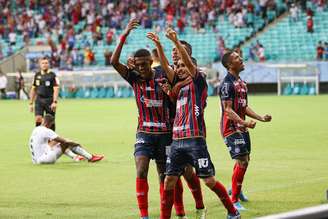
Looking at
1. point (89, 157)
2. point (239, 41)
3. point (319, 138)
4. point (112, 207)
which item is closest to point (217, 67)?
point (239, 41)

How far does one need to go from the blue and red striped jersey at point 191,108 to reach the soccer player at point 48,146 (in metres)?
7.41

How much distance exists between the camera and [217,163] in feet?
51.6

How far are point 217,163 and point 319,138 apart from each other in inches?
203

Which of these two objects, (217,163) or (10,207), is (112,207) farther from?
(217,163)

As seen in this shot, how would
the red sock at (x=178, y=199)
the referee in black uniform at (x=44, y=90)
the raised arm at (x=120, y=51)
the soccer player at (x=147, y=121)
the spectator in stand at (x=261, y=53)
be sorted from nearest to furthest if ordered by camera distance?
the raised arm at (x=120, y=51) → the soccer player at (x=147, y=121) → the red sock at (x=178, y=199) → the referee in black uniform at (x=44, y=90) → the spectator in stand at (x=261, y=53)

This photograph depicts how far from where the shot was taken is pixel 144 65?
8922mm

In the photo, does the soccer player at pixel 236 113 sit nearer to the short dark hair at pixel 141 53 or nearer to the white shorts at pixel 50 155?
the short dark hair at pixel 141 53

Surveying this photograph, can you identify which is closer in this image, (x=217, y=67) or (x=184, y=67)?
(x=184, y=67)

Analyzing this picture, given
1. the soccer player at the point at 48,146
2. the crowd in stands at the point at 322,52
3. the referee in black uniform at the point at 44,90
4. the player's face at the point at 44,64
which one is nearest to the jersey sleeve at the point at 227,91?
the soccer player at the point at 48,146

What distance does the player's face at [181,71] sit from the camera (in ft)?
27.7

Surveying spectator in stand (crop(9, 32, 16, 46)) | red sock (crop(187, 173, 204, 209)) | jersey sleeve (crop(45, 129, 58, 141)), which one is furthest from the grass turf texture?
spectator in stand (crop(9, 32, 16, 46))

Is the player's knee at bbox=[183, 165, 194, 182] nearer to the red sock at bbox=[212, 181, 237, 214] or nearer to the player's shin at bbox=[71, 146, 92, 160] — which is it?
the red sock at bbox=[212, 181, 237, 214]

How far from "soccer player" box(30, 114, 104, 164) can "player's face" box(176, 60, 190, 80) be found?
7484 mm

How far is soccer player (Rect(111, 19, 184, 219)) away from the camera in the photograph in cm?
908
